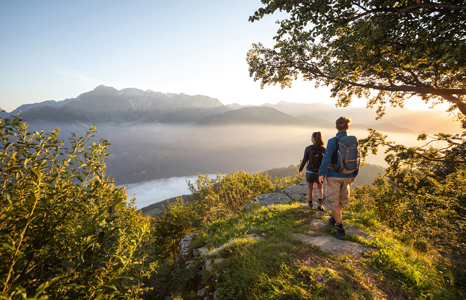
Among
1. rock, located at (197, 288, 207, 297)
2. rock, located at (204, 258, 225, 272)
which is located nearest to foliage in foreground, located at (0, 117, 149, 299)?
rock, located at (197, 288, 207, 297)

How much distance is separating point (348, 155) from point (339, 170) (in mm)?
443

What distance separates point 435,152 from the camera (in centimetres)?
552

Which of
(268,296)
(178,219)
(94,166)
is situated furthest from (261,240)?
(178,219)

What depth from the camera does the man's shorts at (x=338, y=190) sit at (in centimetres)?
457

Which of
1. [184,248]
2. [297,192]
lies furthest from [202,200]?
[297,192]

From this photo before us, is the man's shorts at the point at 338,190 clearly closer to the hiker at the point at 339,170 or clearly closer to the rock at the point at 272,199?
the hiker at the point at 339,170

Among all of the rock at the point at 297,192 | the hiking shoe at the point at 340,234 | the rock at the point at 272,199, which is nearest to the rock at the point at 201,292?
the hiking shoe at the point at 340,234

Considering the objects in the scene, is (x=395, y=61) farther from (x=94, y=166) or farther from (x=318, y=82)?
(x=94, y=166)

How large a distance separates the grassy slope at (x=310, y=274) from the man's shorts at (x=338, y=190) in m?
0.96

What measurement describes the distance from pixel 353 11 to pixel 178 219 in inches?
467

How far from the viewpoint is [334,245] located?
397cm

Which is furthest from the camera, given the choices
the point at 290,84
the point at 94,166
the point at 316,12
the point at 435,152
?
the point at 290,84

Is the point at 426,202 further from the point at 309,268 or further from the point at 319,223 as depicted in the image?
the point at 309,268

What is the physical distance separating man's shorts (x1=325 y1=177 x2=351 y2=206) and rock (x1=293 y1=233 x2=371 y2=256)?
95 cm
